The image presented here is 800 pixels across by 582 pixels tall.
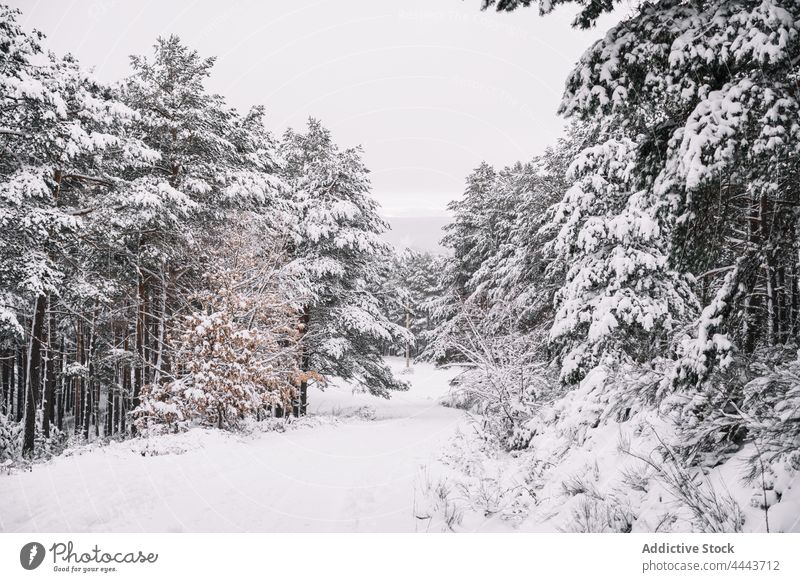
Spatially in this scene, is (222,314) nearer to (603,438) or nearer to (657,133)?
(603,438)

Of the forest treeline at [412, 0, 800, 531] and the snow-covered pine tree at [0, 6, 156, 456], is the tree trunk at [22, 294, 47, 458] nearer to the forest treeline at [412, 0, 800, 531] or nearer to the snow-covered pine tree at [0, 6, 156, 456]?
the snow-covered pine tree at [0, 6, 156, 456]

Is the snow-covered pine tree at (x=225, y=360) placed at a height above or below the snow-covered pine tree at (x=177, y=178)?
below

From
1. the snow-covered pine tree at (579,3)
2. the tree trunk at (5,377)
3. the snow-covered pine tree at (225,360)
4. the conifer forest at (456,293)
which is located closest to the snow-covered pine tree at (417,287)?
the conifer forest at (456,293)

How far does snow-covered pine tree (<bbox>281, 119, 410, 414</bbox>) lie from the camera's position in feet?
45.4

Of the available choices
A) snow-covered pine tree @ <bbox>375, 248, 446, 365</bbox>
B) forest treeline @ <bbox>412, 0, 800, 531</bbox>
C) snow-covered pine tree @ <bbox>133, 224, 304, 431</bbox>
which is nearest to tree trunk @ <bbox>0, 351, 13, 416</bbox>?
snow-covered pine tree @ <bbox>133, 224, 304, 431</bbox>

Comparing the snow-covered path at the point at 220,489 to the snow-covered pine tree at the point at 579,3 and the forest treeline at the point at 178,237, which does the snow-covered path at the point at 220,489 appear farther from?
the snow-covered pine tree at the point at 579,3

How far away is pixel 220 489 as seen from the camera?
4.76 metres

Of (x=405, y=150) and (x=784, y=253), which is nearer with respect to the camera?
(x=784, y=253)

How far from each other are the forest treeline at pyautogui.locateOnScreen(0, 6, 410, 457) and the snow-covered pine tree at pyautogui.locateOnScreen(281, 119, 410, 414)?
63 millimetres

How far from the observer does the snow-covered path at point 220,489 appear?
3.73 metres

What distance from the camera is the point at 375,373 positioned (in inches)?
628

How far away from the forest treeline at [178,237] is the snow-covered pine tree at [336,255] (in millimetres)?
63

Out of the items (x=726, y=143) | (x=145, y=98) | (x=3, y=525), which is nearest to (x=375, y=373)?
Result: (x=145, y=98)

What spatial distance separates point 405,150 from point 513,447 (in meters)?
7.37
